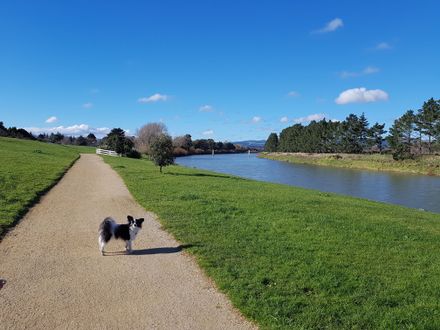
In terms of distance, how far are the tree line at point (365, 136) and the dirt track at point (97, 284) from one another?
5872 cm

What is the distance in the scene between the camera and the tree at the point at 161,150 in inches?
1024

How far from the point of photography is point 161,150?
2598cm

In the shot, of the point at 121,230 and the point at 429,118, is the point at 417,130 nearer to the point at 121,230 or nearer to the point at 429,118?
the point at 429,118

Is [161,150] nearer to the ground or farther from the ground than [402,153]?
farther from the ground

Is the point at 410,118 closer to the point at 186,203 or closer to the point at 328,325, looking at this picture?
the point at 186,203

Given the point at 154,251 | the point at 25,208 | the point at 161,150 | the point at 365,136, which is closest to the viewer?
the point at 154,251

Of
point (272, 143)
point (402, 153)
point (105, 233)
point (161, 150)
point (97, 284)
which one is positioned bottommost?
point (97, 284)

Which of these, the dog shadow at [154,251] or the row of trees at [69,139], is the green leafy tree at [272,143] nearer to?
the row of trees at [69,139]

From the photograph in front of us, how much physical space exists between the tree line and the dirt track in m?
58.7

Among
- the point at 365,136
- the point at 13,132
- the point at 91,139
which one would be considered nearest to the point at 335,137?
the point at 365,136

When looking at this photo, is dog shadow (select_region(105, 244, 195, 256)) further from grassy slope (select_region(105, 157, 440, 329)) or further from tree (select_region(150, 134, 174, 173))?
tree (select_region(150, 134, 174, 173))

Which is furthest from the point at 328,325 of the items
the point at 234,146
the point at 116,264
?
the point at 234,146

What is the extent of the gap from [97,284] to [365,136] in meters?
79.5

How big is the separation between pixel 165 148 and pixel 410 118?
5234 cm
